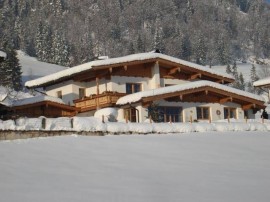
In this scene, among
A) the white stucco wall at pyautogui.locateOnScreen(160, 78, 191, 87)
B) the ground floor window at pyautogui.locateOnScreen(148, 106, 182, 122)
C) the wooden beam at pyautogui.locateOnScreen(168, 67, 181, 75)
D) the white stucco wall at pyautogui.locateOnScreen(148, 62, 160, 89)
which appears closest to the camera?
the ground floor window at pyautogui.locateOnScreen(148, 106, 182, 122)

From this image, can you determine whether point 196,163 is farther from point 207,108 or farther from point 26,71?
point 26,71

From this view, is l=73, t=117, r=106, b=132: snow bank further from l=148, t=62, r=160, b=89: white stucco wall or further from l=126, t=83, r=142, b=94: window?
l=148, t=62, r=160, b=89: white stucco wall

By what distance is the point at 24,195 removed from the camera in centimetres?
1560

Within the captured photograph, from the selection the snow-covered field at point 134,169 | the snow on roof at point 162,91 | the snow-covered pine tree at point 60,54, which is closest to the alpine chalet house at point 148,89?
the snow on roof at point 162,91

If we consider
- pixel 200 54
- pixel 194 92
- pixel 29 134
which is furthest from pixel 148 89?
pixel 200 54

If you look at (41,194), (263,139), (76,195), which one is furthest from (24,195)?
(263,139)

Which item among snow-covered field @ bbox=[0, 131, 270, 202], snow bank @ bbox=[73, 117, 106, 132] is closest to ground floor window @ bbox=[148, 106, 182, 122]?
snow bank @ bbox=[73, 117, 106, 132]

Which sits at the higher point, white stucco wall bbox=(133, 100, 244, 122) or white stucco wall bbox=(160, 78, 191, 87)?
white stucco wall bbox=(160, 78, 191, 87)

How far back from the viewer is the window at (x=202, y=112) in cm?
4152

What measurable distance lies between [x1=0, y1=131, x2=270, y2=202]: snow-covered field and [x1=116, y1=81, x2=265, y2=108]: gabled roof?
22.3 feet

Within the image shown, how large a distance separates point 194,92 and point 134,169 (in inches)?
803

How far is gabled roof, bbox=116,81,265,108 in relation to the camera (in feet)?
120

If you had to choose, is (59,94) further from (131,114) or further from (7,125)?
(7,125)

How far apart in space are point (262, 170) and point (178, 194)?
687 cm
